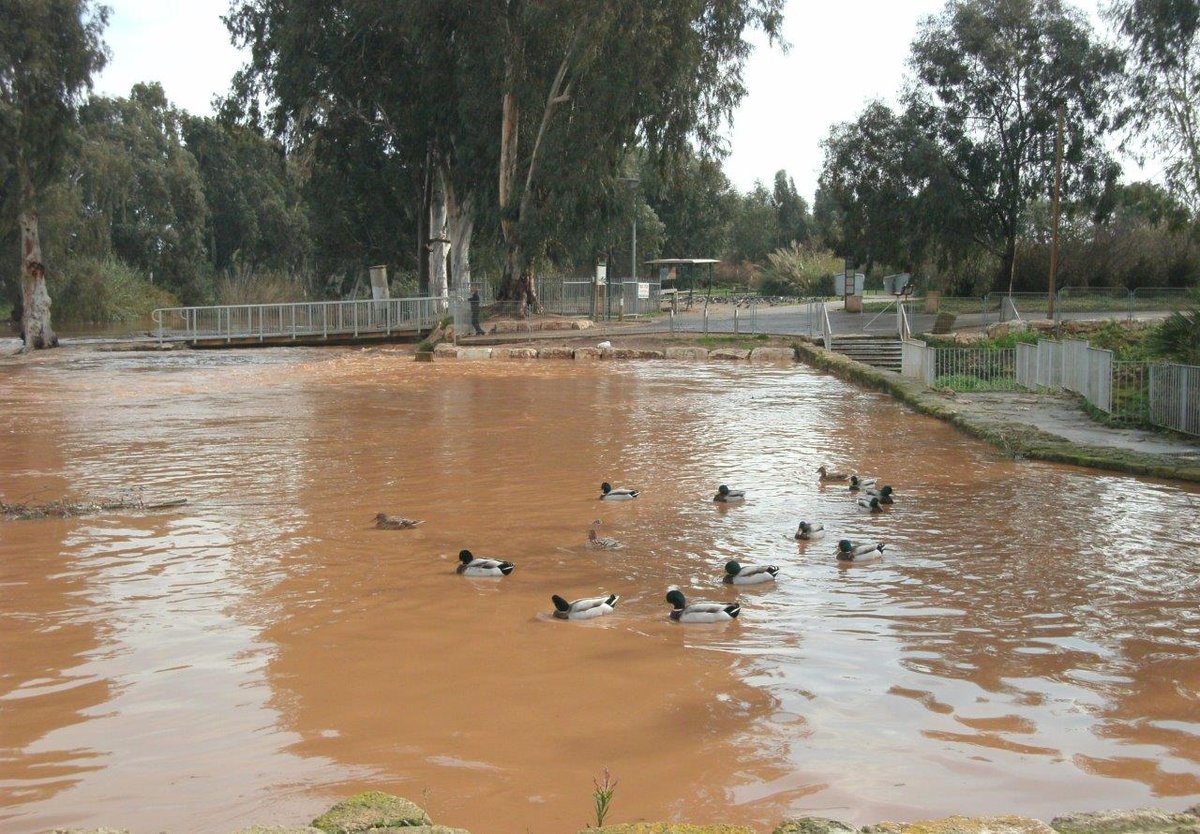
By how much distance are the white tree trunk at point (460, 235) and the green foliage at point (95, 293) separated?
22.6 metres

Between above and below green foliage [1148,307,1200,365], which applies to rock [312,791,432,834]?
below

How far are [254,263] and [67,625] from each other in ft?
273

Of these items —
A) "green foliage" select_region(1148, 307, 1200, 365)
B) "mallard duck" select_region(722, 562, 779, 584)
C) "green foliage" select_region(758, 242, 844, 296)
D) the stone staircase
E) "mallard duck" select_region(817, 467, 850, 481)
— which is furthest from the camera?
"green foliage" select_region(758, 242, 844, 296)

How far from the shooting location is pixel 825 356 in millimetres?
31641

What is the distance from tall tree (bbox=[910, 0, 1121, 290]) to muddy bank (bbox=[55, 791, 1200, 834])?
45538 millimetres

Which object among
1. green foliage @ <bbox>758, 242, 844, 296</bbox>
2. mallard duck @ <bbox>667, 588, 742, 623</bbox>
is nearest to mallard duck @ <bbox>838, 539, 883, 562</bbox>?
mallard duck @ <bbox>667, 588, 742, 623</bbox>

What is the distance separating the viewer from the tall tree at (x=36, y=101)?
40.9 meters

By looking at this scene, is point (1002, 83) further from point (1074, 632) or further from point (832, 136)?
point (1074, 632)

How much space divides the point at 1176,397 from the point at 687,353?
20.1 meters

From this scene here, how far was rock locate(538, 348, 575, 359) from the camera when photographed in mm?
35984

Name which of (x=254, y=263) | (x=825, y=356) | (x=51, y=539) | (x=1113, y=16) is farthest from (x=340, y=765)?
(x=254, y=263)

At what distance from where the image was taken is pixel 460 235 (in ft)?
163

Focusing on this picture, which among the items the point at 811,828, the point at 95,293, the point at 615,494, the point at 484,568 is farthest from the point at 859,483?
the point at 95,293

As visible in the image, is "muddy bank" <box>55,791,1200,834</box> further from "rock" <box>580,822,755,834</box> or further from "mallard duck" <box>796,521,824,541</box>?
"mallard duck" <box>796,521,824,541</box>
